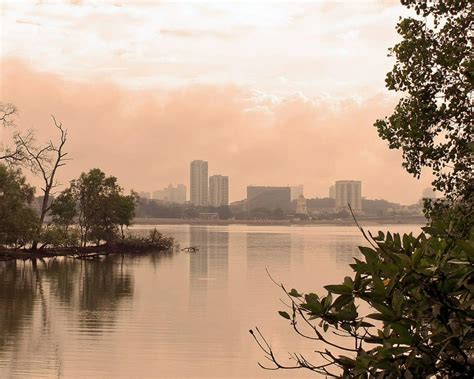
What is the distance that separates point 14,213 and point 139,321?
79.5ft

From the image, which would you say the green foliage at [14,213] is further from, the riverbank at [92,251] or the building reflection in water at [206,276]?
the building reflection in water at [206,276]

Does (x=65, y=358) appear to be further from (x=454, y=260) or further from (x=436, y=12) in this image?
(x=454, y=260)

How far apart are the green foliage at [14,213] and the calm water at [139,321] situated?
77.9 inches

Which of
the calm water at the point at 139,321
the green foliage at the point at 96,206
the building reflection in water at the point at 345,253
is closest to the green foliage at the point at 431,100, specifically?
the calm water at the point at 139,321

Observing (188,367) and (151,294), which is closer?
(188,367)

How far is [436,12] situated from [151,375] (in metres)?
9.66

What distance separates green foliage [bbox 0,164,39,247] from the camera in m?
42.3

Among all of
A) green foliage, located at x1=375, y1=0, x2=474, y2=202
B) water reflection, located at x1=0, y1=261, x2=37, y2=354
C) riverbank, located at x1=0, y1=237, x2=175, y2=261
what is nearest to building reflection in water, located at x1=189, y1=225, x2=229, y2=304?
riverbank, located at x1=0, y1=237, x2=175, y2=261

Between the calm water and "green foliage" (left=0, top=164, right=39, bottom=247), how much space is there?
1.98 metres

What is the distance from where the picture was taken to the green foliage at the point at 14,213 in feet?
139

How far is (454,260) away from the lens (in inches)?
134

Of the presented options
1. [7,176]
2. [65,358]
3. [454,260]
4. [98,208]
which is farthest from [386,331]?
[98,208]

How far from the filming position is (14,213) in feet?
141

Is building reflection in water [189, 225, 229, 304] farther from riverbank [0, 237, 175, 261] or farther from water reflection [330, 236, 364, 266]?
water reflection [330, 236, 364, 266]
